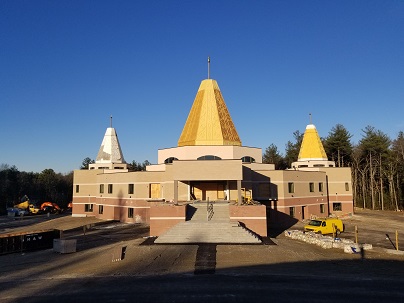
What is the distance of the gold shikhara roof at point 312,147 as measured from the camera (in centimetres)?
4247

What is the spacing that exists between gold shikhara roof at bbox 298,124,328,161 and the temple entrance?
17268mm

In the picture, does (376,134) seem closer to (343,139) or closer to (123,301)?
(343,139)

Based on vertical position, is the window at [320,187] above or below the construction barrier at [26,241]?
above

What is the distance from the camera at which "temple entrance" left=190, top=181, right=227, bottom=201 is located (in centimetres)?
3112

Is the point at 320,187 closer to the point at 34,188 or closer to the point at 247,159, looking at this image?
the point at 247,159

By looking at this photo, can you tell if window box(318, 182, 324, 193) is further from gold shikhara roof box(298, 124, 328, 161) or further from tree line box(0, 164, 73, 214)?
tree line box(0, 164, 73, 214)

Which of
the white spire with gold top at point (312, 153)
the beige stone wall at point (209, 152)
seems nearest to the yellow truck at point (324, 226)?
the beige stone wall at point (209, 152)

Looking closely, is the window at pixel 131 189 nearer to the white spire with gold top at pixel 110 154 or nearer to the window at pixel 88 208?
the white spire with gold top at pixel 110 154

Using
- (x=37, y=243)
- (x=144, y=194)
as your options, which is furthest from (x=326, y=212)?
(x=37, y=243)

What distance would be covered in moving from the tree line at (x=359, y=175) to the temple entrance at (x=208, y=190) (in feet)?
96.3

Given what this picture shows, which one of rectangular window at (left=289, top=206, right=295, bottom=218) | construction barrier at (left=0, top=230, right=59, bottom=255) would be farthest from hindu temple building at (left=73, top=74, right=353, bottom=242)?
construction barrier at (left=0, top=230, right=59, bottom=255)

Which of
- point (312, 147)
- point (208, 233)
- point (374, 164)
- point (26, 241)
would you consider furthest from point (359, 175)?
point (26, 241)

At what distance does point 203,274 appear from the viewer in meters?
13.6

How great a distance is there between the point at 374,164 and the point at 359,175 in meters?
4.66
